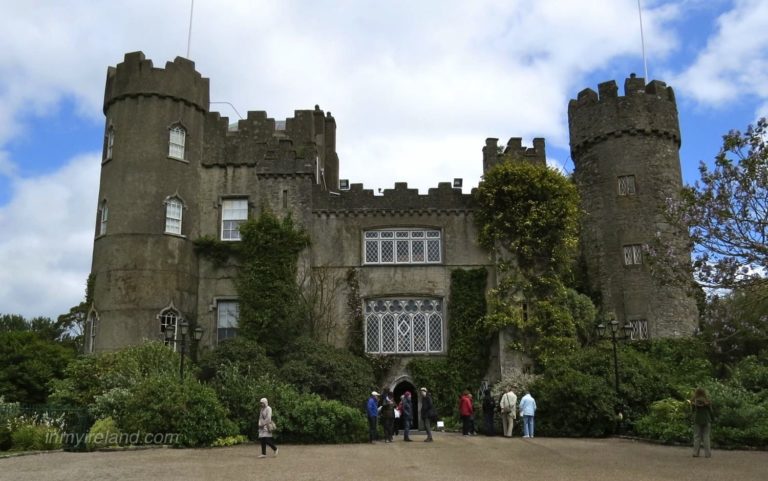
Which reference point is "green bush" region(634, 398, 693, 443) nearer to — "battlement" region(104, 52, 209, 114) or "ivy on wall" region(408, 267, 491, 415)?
"ivy on wall" region(408, 267, 491, 415)

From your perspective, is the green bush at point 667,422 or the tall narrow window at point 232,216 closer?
the green bush at point 667,422

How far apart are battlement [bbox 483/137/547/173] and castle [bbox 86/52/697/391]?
7cm

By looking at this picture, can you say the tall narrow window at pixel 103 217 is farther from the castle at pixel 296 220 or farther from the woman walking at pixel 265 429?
the woman walking at pixel 265 429

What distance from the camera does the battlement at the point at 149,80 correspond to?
93.7 feet

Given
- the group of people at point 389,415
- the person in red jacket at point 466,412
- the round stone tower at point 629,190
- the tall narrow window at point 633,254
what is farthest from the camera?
the tall narrow window at point 633,254

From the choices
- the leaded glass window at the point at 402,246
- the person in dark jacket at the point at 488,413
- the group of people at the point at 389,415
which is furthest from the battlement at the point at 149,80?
the person in dark jacket at the point at 488,413

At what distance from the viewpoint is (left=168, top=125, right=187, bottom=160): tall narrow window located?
28516mm

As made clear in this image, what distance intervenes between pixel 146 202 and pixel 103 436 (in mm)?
11641

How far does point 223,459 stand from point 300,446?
3.66 meters

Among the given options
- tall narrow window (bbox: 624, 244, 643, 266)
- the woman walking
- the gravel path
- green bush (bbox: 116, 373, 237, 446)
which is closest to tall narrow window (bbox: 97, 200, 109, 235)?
green bush (bbox: 116, 373, 237, 446)

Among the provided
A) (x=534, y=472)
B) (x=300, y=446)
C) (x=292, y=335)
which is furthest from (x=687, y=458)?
(x=292, y=335)

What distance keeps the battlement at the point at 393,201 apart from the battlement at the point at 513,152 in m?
1.94

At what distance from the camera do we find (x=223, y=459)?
15781mm

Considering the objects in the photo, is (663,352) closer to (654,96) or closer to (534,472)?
(654,96)
